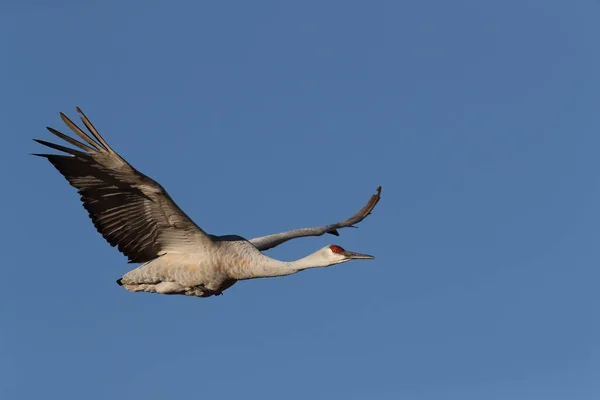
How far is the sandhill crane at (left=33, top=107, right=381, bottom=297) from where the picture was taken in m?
19.2

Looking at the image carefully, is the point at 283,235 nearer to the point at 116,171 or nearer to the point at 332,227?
the point at 332,227

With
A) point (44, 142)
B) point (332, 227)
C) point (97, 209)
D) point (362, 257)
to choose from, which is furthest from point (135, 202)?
point (332, 227)

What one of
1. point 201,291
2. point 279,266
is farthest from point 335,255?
point 201,291

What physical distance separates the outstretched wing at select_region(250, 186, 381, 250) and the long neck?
2.33 metres

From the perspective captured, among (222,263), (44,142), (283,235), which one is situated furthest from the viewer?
(283,235)

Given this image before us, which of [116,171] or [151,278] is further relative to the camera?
[151,278]

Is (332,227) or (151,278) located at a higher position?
(332,227)

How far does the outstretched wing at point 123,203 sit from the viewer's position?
747 inches

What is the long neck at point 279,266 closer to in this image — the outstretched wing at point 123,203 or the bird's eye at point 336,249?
the bird's eye at point 336,249

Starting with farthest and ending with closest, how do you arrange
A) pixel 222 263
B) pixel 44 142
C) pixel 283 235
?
1. pixel 283 235
2. pixel 222 263
3. pixel 44 142

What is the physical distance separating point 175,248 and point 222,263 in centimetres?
96

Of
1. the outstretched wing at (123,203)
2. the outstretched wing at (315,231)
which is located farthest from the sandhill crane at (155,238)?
the outstretched wing at (315,231)

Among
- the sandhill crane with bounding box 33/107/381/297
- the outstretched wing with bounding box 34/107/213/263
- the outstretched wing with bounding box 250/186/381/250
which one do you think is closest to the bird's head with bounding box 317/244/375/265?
the sandhill crane with bounding box 33/107/381/297

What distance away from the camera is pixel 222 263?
66.2 feet
